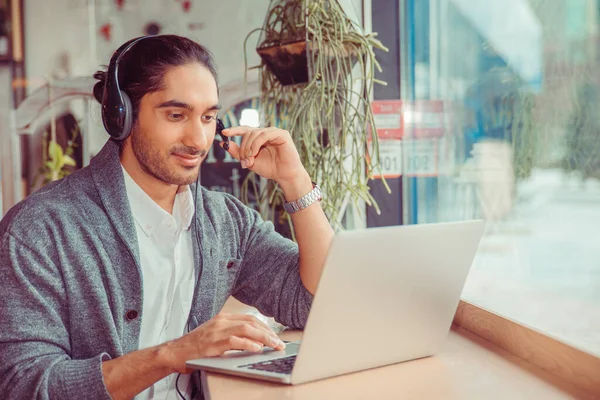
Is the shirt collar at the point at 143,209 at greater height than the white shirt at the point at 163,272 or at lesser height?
greater

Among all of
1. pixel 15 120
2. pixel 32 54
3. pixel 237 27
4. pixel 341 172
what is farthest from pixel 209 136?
pixel 32 54

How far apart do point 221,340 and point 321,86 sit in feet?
3.33

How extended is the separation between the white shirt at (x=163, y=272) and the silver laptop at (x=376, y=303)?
0.30 meters

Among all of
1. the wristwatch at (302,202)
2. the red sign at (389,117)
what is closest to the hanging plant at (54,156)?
the red sign at (389,117)

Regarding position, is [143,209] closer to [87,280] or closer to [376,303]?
[87,280]

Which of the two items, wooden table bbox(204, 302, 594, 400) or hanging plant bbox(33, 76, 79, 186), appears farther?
hanging plant bbox(33, 76, 79, 186)

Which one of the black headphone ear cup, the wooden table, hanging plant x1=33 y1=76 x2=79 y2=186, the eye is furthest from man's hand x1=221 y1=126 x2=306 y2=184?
hanging plant x1=33 y1=76 x2=79 y2=186

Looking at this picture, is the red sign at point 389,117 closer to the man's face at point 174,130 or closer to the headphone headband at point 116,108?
the man's face at point 174,130

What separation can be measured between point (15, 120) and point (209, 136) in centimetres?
243

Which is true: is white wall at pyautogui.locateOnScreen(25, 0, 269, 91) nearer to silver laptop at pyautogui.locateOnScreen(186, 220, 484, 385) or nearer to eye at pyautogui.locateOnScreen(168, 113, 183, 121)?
eye at pyautogui.locateOnScreen(168, 113, 183, 121)

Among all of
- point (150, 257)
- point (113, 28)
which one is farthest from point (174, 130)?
point (113, 28)

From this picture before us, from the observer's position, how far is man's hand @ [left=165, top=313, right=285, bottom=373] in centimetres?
101

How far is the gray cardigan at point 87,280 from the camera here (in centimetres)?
102

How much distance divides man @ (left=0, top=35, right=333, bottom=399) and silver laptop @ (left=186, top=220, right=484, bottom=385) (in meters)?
0.10
